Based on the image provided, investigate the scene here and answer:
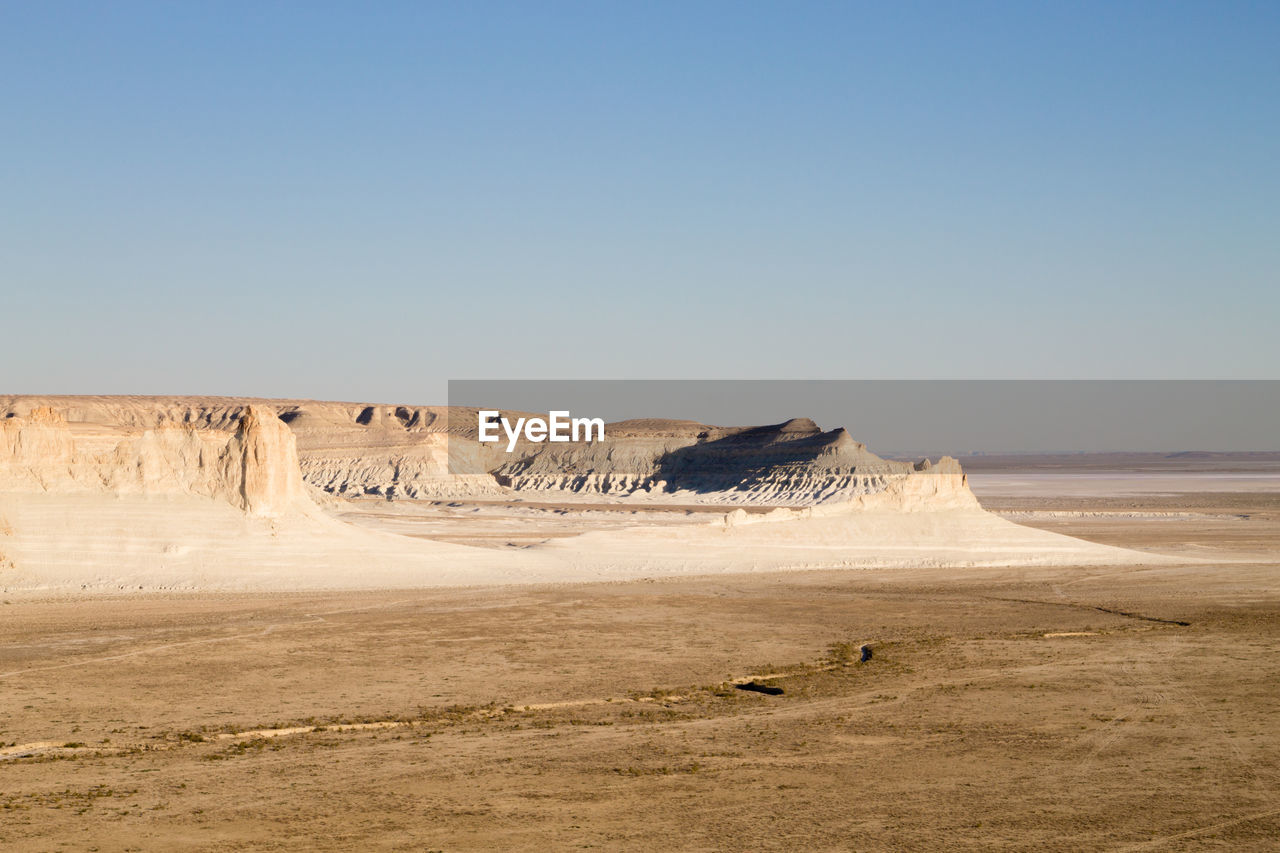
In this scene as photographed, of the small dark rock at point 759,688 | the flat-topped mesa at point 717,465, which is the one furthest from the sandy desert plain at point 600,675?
the flat-topped mesa at point 717,465

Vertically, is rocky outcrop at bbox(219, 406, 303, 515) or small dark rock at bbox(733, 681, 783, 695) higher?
rocky outcrop at bbox(219, 406, 303, 515)

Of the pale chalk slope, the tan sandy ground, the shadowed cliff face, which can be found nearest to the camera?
the tan sandy ground

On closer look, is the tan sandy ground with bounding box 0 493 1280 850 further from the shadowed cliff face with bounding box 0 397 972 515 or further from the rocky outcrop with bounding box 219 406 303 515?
the shadowed cliff face with bounding box 0 397 972 515

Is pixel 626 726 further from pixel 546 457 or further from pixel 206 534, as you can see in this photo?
pixel 546 457

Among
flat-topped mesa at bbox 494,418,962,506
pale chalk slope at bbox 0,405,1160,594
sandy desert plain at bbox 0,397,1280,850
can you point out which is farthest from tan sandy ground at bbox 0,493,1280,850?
flat-topped mesa at bbox 494,418,962,506

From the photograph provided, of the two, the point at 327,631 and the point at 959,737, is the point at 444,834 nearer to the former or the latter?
the point at 959,737

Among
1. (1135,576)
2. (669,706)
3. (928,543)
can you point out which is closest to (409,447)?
(928,543)
